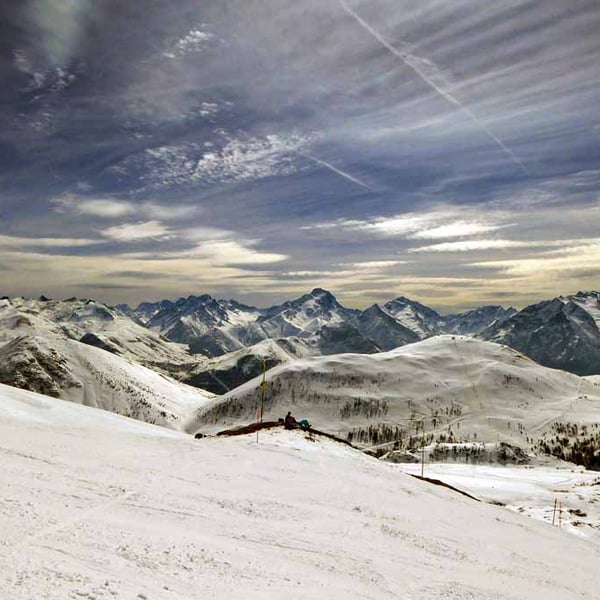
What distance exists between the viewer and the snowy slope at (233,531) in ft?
37.3

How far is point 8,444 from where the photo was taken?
857 inches

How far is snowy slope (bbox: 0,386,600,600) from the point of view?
1137cm

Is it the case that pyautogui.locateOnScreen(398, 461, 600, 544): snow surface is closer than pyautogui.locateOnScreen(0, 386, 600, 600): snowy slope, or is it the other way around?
pyautogui.locateOnScreen(0, 386, 600, 600): snowy slope

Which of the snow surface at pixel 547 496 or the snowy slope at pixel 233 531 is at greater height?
the snowy slope at pixel 233 531

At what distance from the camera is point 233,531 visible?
15727mm

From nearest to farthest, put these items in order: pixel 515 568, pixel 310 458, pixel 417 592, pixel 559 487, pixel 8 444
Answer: pixel 417 592
pixel 515 568
pixel 8 444
pixel 310 458
pixel 559 487

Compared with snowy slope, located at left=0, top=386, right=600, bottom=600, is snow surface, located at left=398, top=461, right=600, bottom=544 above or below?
below

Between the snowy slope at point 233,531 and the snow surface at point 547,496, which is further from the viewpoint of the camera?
the snow surface at point 547,496

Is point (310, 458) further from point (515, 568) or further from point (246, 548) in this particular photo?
point (246, 548)

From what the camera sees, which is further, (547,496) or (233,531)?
(547,496)

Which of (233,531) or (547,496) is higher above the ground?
(233,531)

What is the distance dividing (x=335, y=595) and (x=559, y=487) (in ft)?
315

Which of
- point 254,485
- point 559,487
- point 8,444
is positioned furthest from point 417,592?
point 559,487

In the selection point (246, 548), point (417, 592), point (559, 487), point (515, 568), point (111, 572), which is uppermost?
point (111, 572)
